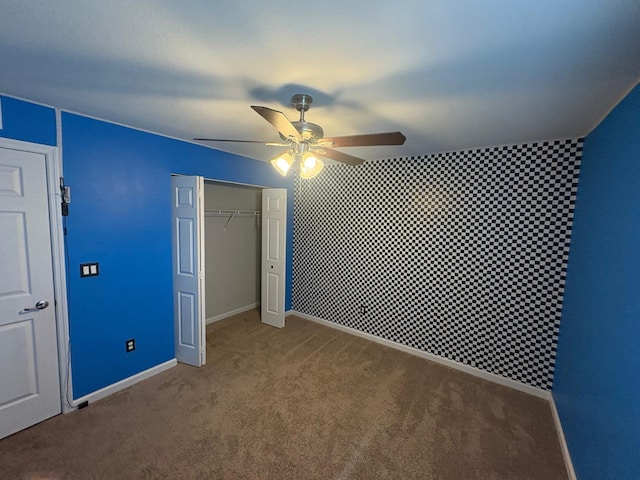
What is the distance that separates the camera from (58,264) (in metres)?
2.10

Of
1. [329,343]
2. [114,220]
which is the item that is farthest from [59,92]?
[329,343]

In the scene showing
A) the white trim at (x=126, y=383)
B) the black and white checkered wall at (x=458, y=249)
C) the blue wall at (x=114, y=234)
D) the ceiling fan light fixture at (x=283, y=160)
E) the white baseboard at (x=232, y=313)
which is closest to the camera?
the ceiling fan light fixture at (x=283, y=160)

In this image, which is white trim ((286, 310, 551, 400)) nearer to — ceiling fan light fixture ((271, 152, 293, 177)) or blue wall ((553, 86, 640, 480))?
blue wall ((553, 86, 640, 480))

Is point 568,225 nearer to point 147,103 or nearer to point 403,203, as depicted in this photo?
point 403,203

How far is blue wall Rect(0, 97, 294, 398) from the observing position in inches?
84.0

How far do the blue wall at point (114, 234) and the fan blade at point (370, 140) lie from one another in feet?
5.90

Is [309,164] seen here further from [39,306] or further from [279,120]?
[39,306]

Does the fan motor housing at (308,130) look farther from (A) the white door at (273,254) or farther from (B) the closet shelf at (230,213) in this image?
(B) the closet shelf at (230,213)

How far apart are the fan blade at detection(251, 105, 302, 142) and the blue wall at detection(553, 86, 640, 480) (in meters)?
1.72

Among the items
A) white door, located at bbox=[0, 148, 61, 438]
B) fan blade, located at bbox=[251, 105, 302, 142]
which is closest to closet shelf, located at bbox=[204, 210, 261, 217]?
white door, located at bbox=[0, 148, 61, 438]

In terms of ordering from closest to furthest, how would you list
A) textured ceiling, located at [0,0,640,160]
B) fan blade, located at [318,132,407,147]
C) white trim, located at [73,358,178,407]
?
textured ceiling, located at [0,0,640,160] → fan blade, located at [318,132,407,147] → white trim, located at [73,358,178,407]

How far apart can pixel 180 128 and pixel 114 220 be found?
0.97 m

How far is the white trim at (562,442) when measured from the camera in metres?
1.82

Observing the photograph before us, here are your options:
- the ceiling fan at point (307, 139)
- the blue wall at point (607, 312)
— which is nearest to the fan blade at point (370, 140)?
the ceiling fan at point (307, 139)
